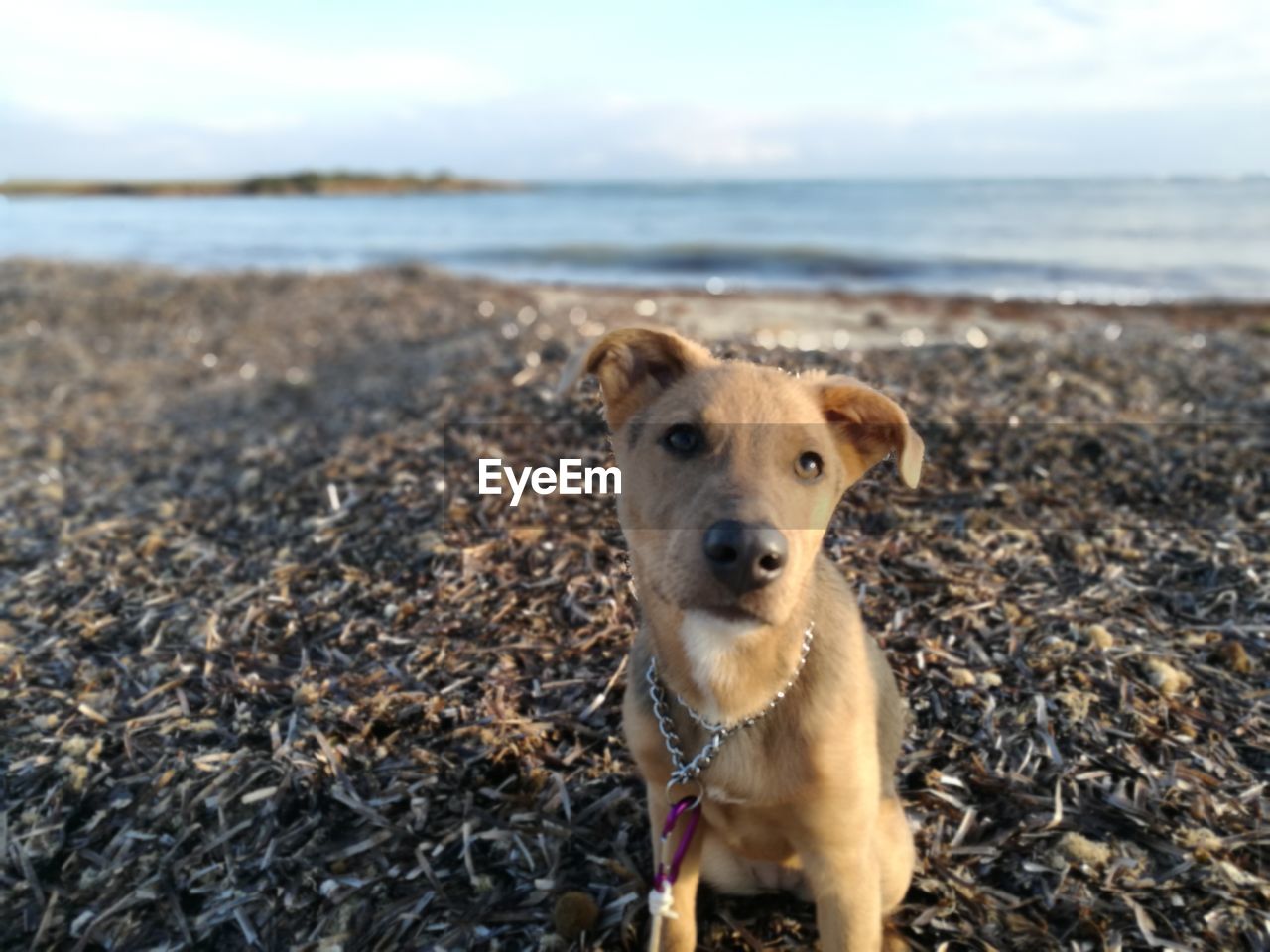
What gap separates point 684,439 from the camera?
2.56 metres

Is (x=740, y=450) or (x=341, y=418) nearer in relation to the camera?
(x=740, y=450)

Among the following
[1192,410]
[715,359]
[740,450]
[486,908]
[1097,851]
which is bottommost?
[486,908]

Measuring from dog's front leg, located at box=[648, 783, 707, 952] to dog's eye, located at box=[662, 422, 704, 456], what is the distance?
1.06 metres

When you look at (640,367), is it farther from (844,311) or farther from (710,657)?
(844,311)

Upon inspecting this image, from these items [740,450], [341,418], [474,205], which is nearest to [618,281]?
[341,418]

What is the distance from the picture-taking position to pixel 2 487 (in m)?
6.33

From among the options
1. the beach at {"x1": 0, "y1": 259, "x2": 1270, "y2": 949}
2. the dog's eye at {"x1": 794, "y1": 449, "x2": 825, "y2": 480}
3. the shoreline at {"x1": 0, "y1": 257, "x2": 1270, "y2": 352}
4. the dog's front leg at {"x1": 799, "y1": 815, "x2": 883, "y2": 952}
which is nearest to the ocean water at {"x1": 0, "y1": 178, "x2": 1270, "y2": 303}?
the shoreline at {"x1": 0, "y1": 257, "x2": 1270, "y2": 352}

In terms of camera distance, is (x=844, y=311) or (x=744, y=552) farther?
(x=844, y=311)

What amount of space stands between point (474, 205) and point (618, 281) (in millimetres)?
40037

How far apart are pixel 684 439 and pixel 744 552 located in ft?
1.71

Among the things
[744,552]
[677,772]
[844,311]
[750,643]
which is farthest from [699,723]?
[844,311]

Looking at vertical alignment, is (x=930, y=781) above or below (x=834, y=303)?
below

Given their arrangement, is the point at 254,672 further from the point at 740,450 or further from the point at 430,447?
the point at 740,450

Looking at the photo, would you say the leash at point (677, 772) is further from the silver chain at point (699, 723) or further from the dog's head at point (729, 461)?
the dog's head at point (729, 461)
